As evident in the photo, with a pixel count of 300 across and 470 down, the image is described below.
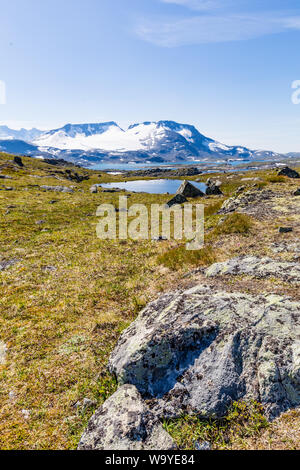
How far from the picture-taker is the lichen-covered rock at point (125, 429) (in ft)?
19.0

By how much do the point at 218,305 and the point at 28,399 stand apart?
7.32m

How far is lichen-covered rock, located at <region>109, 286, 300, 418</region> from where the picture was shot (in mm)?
6289

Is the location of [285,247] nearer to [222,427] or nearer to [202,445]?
[222,427]

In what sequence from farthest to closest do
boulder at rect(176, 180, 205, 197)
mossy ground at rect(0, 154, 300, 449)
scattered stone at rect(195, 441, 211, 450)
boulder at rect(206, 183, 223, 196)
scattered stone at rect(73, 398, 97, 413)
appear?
1. boulder at rect(206, 183, 223, 196)
2. boulder at rect(176, 180, 205, 197)
3. scattered stone at rect(73, 398, 97, 413)
4. mossy ground at rect(0, 154, 300, 449)
5. scattered stone at rect(195, 441, 211, 450)

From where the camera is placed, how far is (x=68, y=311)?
13141 mm

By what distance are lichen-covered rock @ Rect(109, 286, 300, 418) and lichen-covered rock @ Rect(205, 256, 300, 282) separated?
2.52 m

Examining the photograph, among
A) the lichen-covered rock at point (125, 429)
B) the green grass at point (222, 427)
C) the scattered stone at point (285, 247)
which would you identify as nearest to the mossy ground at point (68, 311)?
the green grass at point (222, 427)

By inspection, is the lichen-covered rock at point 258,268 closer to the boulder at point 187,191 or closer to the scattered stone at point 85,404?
the scattered stone at point 85,404

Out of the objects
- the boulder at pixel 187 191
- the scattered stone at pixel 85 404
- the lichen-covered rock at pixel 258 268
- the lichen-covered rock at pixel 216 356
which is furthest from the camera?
the boulder at pixel 187 191

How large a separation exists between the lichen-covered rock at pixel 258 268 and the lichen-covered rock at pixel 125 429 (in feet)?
25.0

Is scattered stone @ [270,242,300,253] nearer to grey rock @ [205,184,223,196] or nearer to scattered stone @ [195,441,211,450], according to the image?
scattered stone @ [195,441,211,450]

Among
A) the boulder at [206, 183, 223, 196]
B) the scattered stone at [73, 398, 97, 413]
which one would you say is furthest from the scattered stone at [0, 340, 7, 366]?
the boulder at [206, 183, 223, 196]

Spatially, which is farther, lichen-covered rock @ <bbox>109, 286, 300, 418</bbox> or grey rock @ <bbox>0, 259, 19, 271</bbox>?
grey rock @ <bbox>0, 259, 19, 271</bbox>

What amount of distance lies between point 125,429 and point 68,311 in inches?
324
